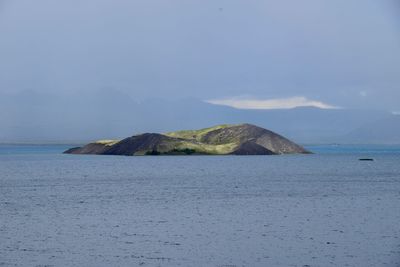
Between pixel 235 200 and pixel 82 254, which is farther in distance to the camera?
pixel 235 200

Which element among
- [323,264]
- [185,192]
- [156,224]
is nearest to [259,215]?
[156,224]

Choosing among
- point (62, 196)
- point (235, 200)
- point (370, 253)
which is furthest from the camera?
point (62, 196)

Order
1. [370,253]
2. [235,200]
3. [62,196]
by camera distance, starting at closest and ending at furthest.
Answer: [370,253]
[235,200]
[62,196]

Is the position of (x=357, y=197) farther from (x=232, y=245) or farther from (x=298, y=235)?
(x=232, y=245)

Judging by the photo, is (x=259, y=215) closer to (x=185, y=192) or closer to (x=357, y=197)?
(x=357, y=197)

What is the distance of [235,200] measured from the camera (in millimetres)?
90500

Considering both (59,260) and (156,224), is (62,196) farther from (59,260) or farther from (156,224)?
(59,260)

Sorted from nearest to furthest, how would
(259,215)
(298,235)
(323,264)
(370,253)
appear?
(323,264) → (370,253) → (298,235) → (259,215)

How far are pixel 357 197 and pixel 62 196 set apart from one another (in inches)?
1657

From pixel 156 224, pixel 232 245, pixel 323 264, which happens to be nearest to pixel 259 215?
pixel 156 224

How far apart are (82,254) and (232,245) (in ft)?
38.3

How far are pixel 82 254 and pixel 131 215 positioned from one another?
2236cm

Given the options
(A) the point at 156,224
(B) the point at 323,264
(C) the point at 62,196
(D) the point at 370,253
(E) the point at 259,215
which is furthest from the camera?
(C) the point at 62,196

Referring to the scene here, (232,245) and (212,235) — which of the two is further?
(212,235)
